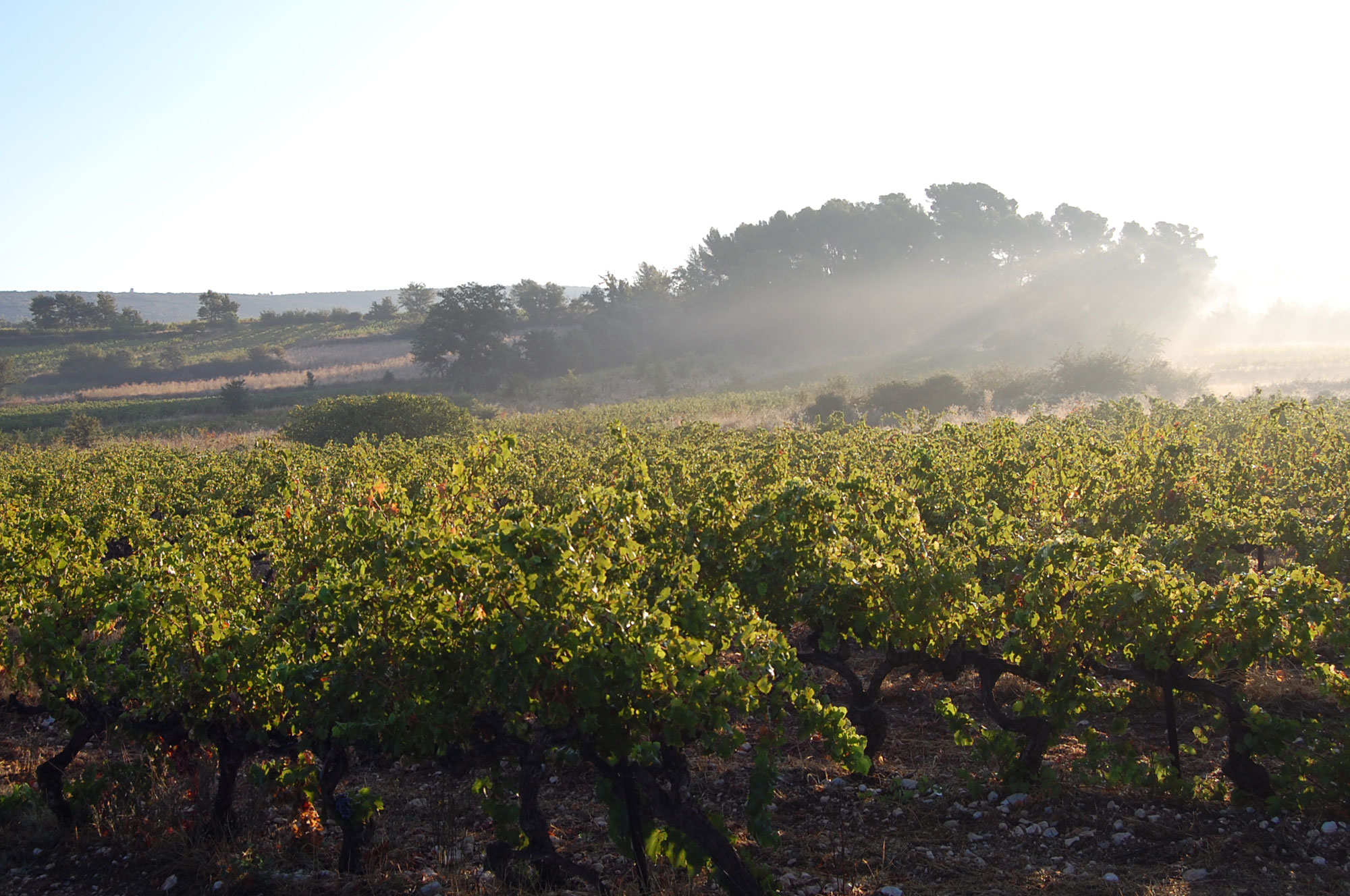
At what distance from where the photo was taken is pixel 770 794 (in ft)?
14.0

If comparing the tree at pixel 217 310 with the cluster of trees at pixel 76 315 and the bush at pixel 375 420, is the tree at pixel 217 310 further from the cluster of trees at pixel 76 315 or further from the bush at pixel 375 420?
the bush at pixel 375 420

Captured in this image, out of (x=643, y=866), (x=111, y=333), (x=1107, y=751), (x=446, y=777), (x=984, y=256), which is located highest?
(x=984, y=256)

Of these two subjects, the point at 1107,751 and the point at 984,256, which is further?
the point at 984,256

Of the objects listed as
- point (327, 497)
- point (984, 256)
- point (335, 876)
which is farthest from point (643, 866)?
point (984, 256)

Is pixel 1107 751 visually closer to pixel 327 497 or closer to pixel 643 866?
pixel 643 866

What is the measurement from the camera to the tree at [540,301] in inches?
2621

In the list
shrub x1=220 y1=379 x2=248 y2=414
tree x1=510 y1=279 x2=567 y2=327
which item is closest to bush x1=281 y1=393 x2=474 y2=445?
shrub x1=220 y1=379 x2=248 y2=414

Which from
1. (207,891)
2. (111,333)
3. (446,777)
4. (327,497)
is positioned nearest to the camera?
(207,891)

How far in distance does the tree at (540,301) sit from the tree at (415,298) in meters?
16.6

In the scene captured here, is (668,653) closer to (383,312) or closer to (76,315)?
(76,315)

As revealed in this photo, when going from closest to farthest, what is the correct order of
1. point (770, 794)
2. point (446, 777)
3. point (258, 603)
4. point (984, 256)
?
1. point (770, 794)
2. point (258, 603)
3. point (446, 777)
4. point (984, 256)

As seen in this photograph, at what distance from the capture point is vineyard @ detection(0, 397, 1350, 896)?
4.36 metres

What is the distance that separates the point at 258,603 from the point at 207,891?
1.79 m

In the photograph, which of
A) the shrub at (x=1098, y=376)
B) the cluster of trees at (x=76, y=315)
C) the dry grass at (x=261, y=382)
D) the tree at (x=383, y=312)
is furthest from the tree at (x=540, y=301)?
the shrub at (x=1098, y=376)
